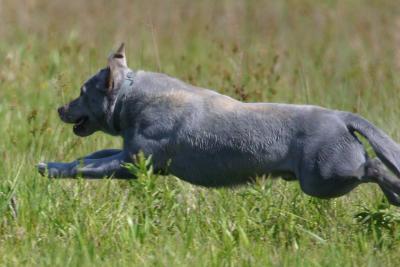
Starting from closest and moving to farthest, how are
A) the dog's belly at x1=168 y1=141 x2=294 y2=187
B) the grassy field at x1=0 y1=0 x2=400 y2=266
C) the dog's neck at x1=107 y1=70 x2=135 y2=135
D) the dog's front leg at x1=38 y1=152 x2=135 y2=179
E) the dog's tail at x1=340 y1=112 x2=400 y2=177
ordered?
1. the grassy field at x1=0 y1=0 x2=400 y2=266
2. the dog's tail at x1=340 y1=112 x2=400 y2=177
3. the dog's belly at x1=168 y1=141 x2=294 y2=187
4. the dog's front leg at x1=38 y1=152 x2=135 y2=179
5. the dog's neck at x1=107 y1=70 x2=135 y2=135

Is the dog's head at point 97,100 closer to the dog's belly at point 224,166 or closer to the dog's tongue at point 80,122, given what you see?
the dog's tongue at point 80,122

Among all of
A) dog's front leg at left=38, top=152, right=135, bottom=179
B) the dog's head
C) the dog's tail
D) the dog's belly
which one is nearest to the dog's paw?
dog's front leg at left=38, top=152, right=135, bottom=179

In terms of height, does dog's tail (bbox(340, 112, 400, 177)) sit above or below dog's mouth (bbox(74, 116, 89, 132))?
below

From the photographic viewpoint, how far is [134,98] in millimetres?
6090

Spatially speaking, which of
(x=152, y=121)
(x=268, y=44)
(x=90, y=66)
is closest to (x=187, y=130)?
(x=152, y=121)

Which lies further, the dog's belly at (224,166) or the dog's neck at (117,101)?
the dog's neck at (117,101)

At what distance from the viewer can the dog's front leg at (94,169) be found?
19.6 feet

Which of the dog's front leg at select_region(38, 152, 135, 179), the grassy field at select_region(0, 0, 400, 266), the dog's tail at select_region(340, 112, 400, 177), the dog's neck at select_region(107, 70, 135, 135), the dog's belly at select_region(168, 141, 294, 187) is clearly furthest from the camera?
the dog's neck at select_region(107, 70, 135, 135)

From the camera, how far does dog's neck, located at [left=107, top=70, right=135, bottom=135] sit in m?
6.15

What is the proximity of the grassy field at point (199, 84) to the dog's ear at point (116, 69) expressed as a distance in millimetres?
598

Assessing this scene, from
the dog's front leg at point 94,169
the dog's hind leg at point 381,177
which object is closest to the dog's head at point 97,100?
the dog's front leg at point 94,169

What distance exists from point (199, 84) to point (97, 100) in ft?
8.51

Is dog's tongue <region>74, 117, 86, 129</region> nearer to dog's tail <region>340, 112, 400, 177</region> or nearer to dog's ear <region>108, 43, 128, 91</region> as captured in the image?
dog's ear <region>108, 43, 128, 91</region>

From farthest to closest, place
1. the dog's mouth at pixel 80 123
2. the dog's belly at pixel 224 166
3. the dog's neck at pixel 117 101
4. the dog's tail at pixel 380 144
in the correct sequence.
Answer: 1. the dog's mouth at pixel 80 123
2. the dog's neck at pixel 117 101
3. the dog's belly at pixel 224 166
4. the dog's tail at pixel 380 144
